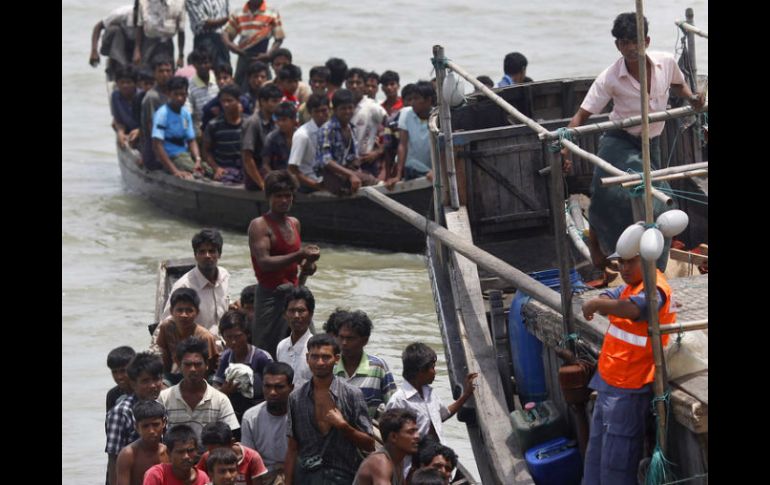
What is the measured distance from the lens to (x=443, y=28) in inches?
974

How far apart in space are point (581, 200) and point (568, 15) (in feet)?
52.4

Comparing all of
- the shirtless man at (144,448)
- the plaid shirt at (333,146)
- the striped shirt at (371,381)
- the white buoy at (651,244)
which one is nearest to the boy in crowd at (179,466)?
the shirtless man at (144,448)

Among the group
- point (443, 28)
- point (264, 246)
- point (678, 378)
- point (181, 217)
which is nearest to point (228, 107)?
point (181, 217)

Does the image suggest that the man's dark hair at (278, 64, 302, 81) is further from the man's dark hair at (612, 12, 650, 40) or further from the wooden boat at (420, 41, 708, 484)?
the man's dark hair at (612, 12, 650, 40)

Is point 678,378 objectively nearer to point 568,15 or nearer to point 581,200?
point 581,200

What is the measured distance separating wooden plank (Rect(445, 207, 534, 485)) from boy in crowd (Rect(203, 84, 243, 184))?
4723 millimetres

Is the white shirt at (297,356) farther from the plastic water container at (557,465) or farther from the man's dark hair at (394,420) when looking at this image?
the plastic water container at (557,465)

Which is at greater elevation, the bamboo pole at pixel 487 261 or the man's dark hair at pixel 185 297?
the bamboo pole at pixel 487 261

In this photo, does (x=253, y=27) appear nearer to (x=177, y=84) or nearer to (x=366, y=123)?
(x=177, y=84)

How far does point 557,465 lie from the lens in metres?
6.09

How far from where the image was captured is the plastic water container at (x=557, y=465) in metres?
6.09

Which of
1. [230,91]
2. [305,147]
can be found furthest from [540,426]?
[230,91]

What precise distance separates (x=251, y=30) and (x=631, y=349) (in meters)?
11.0

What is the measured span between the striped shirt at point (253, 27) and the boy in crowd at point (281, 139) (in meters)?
3.70
